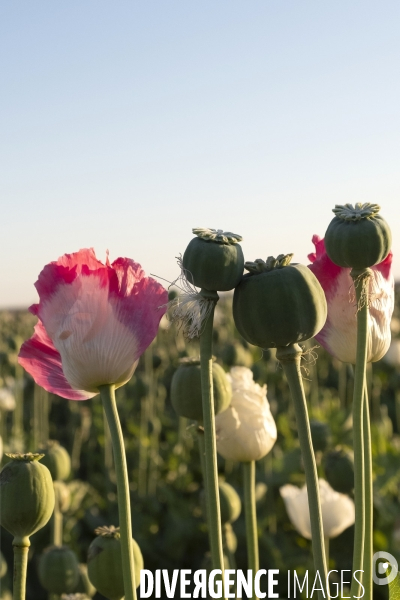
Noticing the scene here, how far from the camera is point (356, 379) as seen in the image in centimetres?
54

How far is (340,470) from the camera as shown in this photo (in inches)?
42.6

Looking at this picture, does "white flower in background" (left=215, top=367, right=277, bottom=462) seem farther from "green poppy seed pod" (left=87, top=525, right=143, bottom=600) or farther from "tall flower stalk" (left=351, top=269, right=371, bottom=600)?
"tall flower stalk" (left=351, top=269, right=371, bottom=600)

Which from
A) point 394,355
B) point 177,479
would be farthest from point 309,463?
point 394,355

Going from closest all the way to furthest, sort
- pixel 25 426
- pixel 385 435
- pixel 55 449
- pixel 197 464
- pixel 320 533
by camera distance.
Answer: pixel 320 533
pixel 55 449
pixel 385 435
pixel 197 464
pixel 25 426

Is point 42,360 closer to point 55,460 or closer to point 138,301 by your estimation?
point 138,301

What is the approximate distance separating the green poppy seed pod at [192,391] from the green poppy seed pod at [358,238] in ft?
0.77

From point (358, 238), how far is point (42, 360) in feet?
0.91

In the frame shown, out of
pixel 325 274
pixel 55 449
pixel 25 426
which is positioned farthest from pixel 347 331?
pixel 25 426

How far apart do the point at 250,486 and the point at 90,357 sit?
0.29m

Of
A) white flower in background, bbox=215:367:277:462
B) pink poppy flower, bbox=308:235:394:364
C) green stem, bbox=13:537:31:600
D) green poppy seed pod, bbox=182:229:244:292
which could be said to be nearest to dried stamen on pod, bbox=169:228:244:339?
green poppy seed pod, bbox=182:229:244:292

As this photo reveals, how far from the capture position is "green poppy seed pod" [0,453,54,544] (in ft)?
2.00

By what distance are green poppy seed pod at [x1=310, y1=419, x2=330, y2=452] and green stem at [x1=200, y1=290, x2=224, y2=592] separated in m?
0.86

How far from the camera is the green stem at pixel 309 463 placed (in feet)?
1.59

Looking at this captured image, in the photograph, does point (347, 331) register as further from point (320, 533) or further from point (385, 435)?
point (385, 435)
